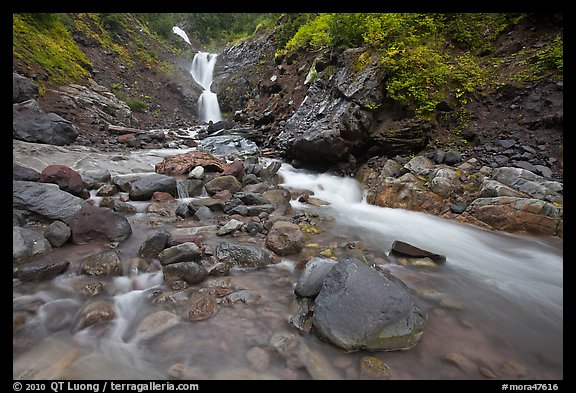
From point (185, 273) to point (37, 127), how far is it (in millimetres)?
9124

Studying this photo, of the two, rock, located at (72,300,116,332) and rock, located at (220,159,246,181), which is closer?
rock, located at (72,300,116,332)

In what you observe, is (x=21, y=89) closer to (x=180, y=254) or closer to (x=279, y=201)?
(x=279, y=201)

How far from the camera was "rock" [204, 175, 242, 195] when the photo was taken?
6.94 metres

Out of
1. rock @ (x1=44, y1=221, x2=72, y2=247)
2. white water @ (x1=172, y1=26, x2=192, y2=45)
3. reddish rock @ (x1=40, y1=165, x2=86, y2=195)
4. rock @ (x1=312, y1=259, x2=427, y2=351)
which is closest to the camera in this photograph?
rock @ (x1=312, y1=259, x2=427, y2=351)

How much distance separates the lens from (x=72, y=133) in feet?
30.5

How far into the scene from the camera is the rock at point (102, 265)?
3.23 m

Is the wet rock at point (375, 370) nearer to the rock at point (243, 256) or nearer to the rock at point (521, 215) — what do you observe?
the rock at point (243, 256)

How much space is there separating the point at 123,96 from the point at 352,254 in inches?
758

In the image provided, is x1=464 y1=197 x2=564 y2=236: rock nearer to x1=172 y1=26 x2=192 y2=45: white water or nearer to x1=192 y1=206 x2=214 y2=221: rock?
x1=192 y1=206 x2=214 y2=221: rock

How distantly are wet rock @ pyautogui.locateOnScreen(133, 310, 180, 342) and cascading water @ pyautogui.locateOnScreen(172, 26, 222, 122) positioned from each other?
21715 mm

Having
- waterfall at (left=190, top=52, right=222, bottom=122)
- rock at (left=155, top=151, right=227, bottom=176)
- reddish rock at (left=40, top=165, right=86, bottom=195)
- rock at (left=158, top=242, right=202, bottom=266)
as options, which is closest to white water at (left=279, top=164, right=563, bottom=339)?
rock at (left=158, top=242, right=202, bottom=266)

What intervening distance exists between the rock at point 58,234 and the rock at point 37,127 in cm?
674
